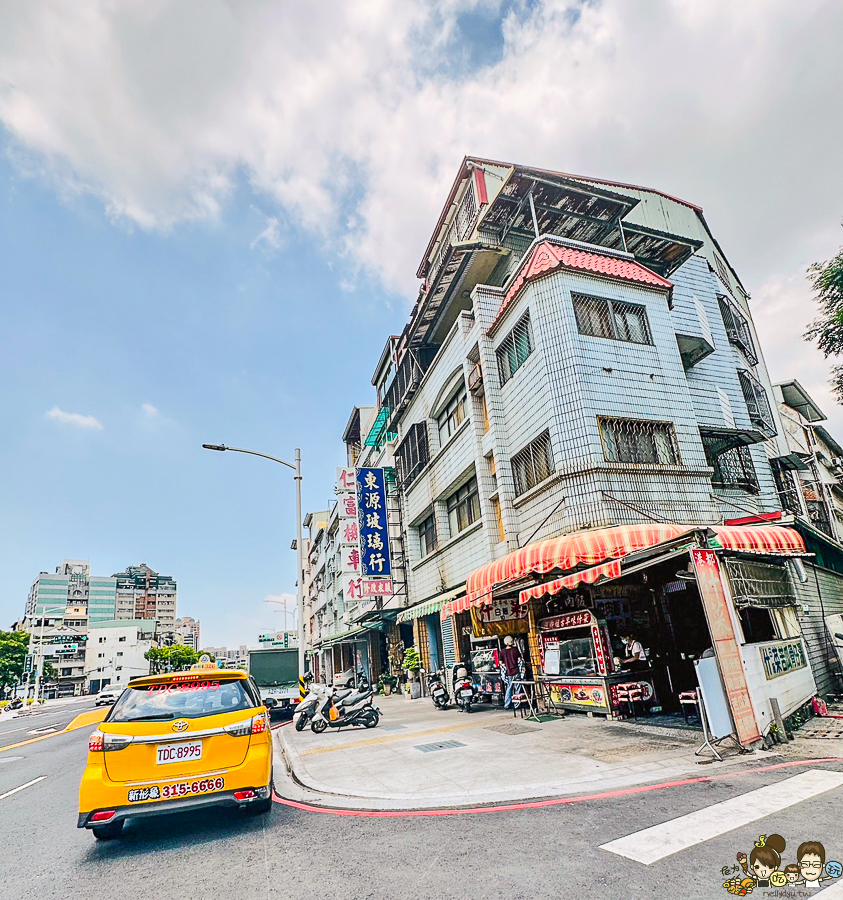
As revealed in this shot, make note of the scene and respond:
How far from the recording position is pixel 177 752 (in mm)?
5520

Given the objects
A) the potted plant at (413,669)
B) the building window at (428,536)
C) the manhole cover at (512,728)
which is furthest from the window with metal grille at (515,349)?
the potted plant at (413,669)

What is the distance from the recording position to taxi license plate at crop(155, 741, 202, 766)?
18.0ft

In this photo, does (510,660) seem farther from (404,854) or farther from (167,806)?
(167,806)

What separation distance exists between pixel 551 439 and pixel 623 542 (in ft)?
12.3

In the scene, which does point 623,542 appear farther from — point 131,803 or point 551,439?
point 131,803

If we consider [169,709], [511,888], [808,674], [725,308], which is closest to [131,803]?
[169,709]

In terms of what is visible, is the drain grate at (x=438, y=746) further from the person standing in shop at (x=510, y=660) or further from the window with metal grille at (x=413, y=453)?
the window with metal grille at (x=413, y=453)

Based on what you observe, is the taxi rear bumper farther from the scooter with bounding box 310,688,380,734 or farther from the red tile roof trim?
the red tile roof trim

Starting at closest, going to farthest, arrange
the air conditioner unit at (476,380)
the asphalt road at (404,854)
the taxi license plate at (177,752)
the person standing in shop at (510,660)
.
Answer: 1. the asphalt road at (404,854)
2. the taxi license plate at (177,752)
3. the person standing in shop at (510,660)
4. the air conditioner unit at (476,380)

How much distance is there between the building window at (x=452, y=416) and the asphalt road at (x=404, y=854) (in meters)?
14.6

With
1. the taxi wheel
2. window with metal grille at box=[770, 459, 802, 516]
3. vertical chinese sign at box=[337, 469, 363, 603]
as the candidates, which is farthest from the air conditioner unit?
the taxi wheel

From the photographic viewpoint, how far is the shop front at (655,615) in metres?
8.30

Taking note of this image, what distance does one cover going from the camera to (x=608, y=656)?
464 inches

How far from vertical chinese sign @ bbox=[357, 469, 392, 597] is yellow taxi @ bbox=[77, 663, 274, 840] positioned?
772 inches
